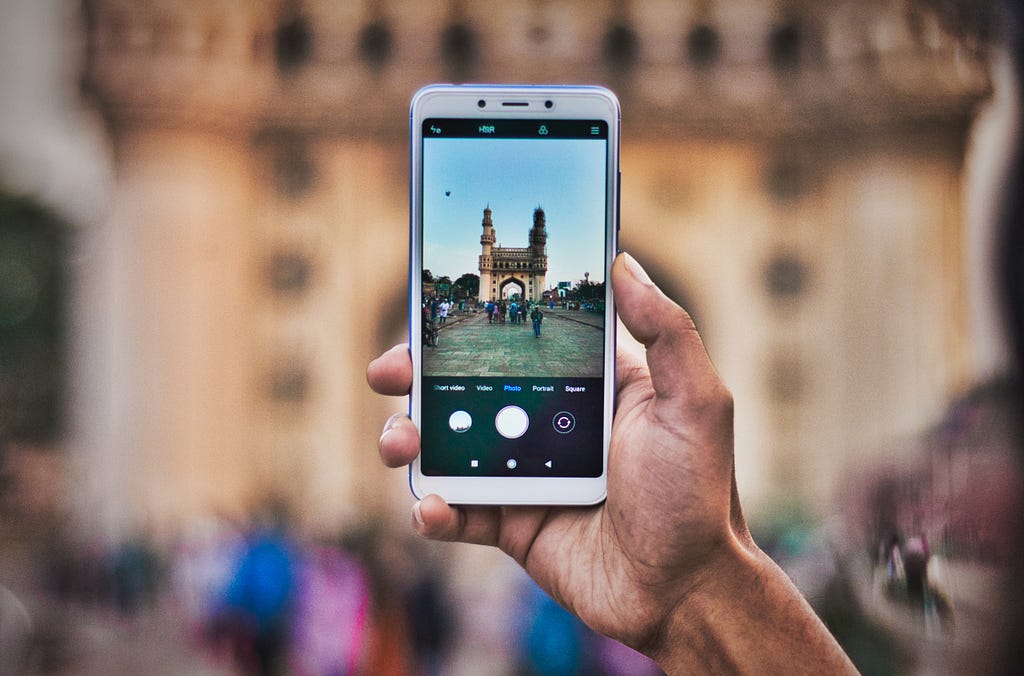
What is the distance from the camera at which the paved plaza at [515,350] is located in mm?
980

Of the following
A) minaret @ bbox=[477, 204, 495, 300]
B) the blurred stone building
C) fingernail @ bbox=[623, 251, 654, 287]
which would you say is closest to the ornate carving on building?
minaret @ bbox=[477, 204, 495, 300]

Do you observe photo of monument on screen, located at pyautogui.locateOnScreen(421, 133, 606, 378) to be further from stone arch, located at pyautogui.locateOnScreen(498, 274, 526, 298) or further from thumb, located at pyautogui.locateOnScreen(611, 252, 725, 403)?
thumb, located at pyautogui.locateOnScreen(611, 252, 725, 403)

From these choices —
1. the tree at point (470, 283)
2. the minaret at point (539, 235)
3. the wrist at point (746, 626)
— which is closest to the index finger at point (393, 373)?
the tree at point (470, 283)

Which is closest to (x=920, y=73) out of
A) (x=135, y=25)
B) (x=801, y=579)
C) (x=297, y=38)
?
(x=801, y=579)

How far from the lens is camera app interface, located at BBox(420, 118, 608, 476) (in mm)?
981

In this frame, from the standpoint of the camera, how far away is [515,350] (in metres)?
1.01

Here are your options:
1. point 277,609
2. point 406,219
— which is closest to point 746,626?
point 406,219

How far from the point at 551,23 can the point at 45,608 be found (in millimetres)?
2809

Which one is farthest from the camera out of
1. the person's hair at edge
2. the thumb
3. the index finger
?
the person's hair at edge

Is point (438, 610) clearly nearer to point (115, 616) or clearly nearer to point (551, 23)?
point (115, 616)

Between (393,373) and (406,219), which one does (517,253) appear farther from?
(406,219)

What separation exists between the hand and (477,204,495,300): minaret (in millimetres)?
176

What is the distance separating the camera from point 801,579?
2.57 m

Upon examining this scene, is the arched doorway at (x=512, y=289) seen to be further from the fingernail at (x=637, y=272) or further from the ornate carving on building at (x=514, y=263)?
the fingernail at (x=637, y=272)
